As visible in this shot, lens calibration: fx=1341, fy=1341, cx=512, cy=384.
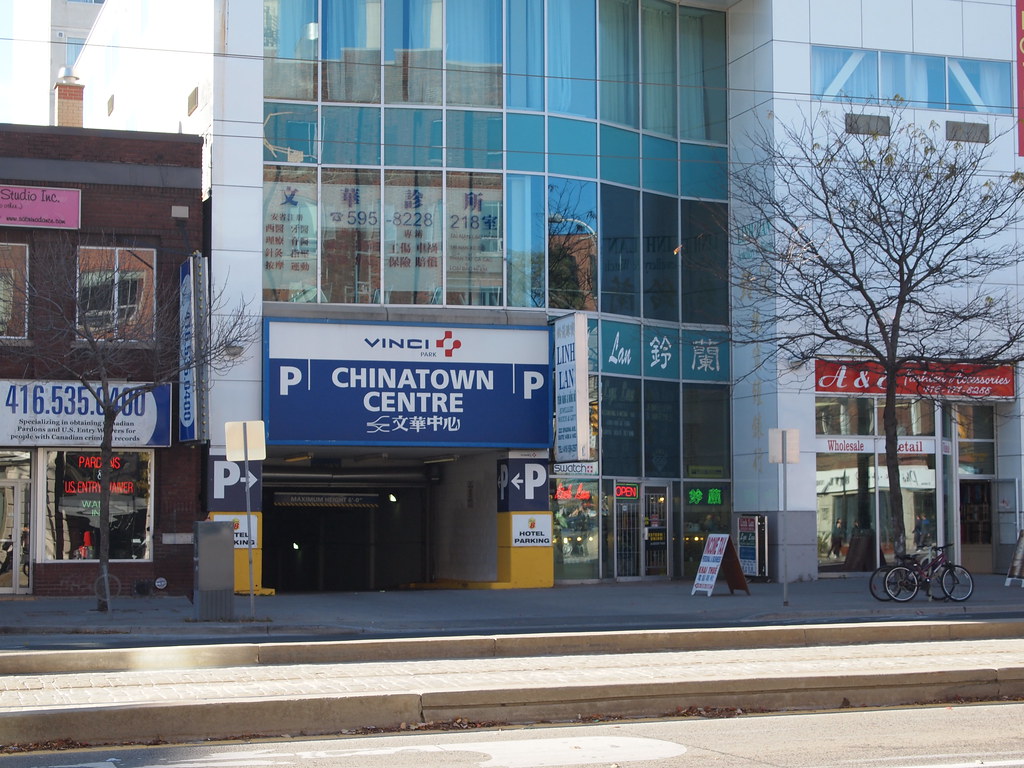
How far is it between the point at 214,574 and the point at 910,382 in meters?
16.3

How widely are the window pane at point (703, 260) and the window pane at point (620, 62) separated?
2.57 meters

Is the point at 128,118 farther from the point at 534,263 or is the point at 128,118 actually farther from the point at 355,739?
the point at 355,739

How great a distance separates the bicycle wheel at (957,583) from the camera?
2316cm

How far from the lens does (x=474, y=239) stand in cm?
2725

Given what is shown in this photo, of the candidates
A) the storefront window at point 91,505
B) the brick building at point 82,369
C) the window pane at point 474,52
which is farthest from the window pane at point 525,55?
the storefront window at point 91,505

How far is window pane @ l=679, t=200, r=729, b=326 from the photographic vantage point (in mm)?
29953

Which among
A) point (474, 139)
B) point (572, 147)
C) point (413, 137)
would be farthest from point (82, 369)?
point (572, 147)

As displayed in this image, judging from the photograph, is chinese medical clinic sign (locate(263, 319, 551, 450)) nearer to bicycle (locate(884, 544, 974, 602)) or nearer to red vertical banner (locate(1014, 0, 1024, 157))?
bicycle (locate(884, 544, 974, 602))

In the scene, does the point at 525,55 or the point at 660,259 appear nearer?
the point at 525,55

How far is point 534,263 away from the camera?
1083 inches

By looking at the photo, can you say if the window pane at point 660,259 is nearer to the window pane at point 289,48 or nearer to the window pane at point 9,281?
the window pane at point 289,48

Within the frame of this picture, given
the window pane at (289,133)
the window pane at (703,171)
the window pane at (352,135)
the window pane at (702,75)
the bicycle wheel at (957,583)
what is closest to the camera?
the bicycle wheel at (957,583)

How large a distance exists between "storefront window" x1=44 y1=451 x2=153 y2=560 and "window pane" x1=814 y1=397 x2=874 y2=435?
1409cm

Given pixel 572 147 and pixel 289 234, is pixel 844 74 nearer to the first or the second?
pixel 572 147
